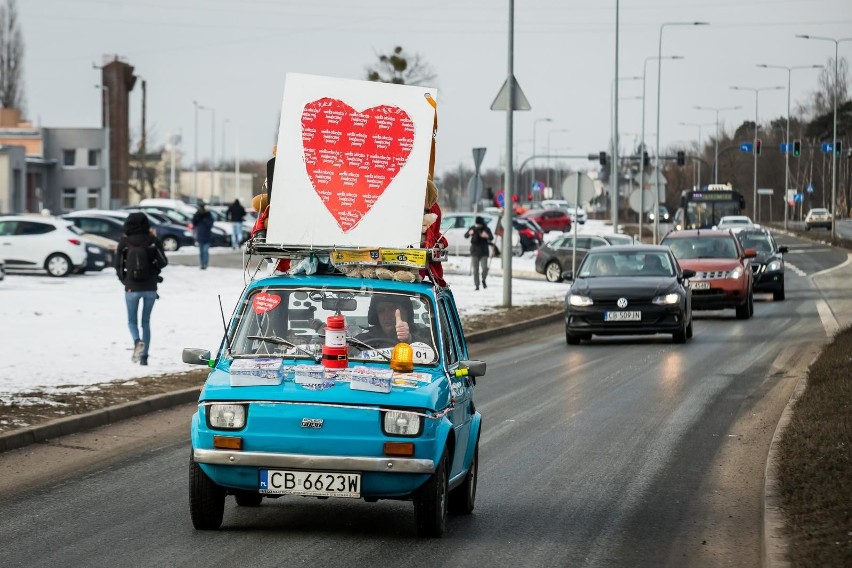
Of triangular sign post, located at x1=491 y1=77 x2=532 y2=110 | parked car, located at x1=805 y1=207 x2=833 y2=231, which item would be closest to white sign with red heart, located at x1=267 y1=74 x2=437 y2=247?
triangular sign post, located at x1=491 y1=77 x2=532 y2=110

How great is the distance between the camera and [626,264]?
2491 centimetres

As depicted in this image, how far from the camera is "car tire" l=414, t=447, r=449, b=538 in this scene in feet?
26.0

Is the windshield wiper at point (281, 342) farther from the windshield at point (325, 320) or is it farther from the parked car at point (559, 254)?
the parked car at point (559, 254)

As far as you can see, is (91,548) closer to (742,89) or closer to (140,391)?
(140,391)

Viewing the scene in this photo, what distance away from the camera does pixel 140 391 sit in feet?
51.6

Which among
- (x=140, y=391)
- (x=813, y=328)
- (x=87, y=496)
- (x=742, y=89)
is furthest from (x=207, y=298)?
(x=742, y=89)

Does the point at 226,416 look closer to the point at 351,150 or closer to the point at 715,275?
the point at 351,150

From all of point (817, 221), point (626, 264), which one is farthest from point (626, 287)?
point (817, 221)

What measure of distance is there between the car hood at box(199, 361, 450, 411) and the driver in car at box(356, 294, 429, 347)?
643 mm

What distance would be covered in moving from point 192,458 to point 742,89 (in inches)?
3475

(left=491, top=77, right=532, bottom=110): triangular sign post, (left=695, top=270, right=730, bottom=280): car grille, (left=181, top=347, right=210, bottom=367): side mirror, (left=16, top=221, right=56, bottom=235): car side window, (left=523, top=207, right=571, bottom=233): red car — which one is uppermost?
(left=491, top=77, right=532, bottom=110): triangular sign post

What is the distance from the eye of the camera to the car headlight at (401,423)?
25.7 feet

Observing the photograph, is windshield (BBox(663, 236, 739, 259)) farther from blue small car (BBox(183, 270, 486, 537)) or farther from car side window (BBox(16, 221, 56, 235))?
blue small car (BBox(183, 270, 486, 537))

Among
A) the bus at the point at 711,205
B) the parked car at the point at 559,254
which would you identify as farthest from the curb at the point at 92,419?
the bus at the point at 711,205
